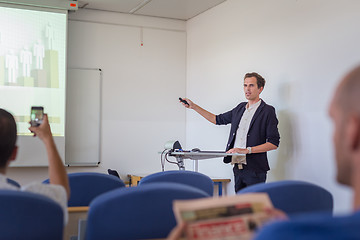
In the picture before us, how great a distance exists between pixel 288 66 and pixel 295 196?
10.9 feet

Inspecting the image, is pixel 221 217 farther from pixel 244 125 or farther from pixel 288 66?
pixel 288 66

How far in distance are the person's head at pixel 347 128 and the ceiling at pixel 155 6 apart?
243 inches

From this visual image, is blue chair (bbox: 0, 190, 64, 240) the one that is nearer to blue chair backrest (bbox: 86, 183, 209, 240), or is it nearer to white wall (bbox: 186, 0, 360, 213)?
blue chair backrest (bbox: 86, 183, 209, 240)

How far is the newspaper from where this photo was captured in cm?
113

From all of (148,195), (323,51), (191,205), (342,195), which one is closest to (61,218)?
(148,195)

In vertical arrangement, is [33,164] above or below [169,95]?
below

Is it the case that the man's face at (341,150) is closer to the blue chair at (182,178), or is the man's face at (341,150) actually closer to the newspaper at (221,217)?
the newspaper at (221,217)

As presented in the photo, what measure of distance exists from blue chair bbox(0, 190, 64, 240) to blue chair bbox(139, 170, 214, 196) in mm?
1353

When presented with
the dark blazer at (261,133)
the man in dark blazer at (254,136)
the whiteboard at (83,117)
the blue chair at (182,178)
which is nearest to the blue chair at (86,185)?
the blue chair at (182,178)

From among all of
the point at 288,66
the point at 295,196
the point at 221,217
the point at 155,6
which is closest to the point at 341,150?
the point at 221,217

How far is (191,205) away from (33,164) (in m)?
5.87

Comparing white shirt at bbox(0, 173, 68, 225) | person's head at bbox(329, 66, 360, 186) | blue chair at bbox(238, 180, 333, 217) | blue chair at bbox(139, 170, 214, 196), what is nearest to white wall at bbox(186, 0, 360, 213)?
blue chair at bbox(139, 170, 214, 196)

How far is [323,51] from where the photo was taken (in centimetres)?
499

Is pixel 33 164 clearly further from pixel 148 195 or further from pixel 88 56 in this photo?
pixel 148 195
